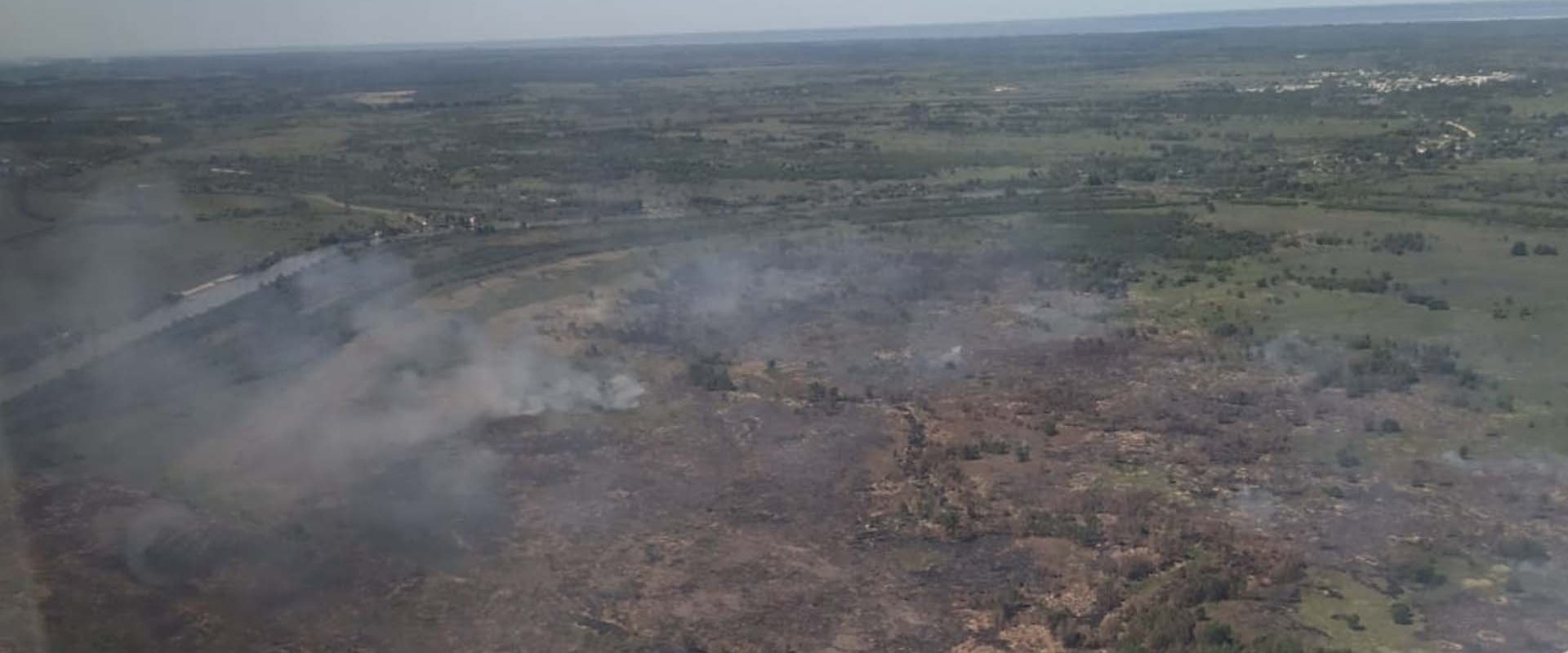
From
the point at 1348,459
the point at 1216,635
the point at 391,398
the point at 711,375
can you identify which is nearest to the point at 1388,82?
the point at 1348,459

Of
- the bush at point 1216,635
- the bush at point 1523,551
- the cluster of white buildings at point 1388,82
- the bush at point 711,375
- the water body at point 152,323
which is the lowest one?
the bush at point 1216,635

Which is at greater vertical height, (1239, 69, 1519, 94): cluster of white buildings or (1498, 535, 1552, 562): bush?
(1239, 69, 1519, 94): cluster of white buildings

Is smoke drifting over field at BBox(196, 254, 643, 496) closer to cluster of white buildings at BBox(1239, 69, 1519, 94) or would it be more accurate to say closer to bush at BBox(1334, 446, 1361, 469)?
bush at BBox(1334, 446, 1361, 469)

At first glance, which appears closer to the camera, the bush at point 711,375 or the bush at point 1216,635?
the bush at point 1216,635

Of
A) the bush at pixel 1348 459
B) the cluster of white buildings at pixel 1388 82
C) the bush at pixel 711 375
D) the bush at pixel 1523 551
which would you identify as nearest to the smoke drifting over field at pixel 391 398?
the bush at pixel 711 375

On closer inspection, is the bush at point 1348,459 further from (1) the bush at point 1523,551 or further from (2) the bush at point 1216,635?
(2) the bush at point 1216,635

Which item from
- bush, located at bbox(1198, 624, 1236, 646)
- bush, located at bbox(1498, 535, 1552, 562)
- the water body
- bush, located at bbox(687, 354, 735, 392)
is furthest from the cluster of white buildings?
bush, located at bbox(1198, 624, 1236, 646)

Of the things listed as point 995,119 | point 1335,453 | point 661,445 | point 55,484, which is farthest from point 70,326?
point 995,119

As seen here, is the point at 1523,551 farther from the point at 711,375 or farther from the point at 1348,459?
the point at 711,375

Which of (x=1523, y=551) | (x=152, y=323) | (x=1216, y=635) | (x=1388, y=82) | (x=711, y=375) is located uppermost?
(x=1388, y=82)

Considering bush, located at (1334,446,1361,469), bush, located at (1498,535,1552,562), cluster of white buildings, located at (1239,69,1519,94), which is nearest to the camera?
bush, located at (1498,535,1552,562)

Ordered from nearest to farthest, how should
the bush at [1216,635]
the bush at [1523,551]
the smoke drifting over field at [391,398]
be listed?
the bush at [1216,635]
the bush at [1523,551]
the smoke drifting over field at [391,398]
